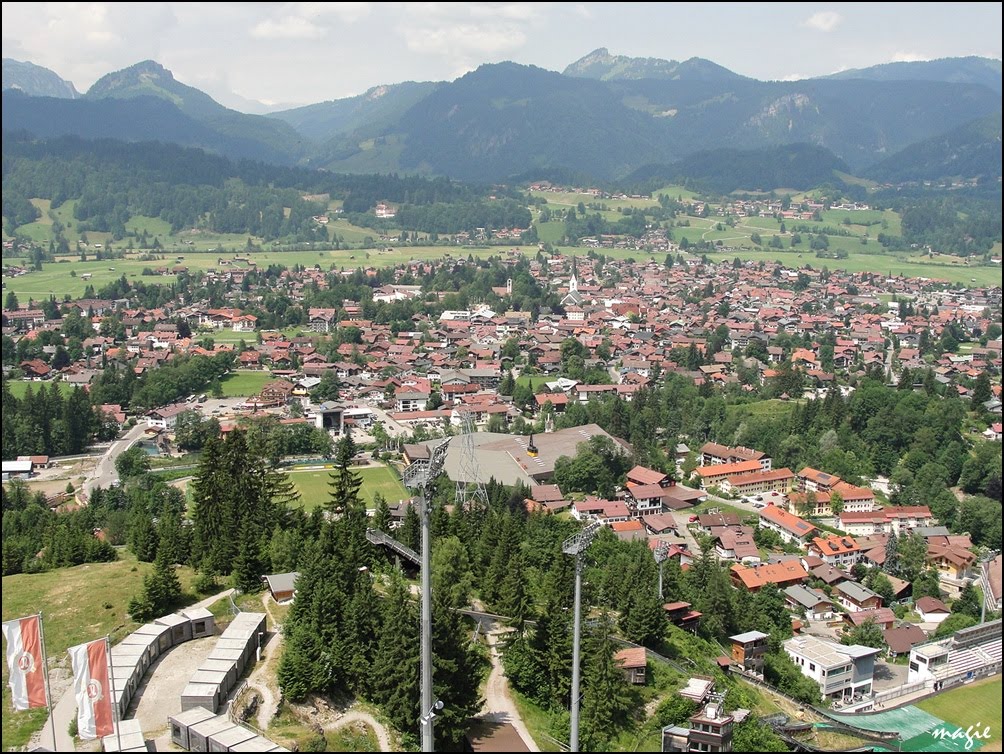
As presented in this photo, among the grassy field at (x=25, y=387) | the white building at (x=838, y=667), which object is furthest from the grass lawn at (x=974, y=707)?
the grassy field at (x=25, y=387)

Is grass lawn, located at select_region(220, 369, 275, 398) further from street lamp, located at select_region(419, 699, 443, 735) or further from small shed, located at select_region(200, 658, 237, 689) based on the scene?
street lamp, located at select_region(419, 699, 443, 735)

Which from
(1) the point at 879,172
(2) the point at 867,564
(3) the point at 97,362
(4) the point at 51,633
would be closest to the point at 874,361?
(2) the point at 867,564

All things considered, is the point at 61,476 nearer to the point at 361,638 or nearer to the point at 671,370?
the point at 361,638

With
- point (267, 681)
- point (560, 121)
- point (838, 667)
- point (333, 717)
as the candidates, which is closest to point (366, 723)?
point (333, 717)

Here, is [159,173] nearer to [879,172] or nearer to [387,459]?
[387,459]

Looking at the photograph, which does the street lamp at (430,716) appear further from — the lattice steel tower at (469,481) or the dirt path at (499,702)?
the lattice steel tower at (469,481)
